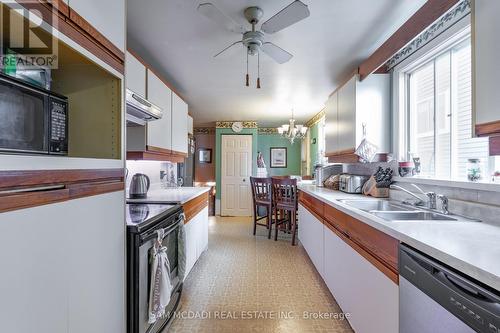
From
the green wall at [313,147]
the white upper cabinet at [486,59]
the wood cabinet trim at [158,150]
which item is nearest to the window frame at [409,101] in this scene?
the white upper cabinet at [486,59]

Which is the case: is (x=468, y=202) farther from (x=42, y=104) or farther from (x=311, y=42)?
(x=42, y=104)

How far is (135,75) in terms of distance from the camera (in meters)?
2.22

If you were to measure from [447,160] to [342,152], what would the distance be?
3.94 ft

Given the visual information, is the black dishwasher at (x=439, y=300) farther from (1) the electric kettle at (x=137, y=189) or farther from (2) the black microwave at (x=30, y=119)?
(1) the electric kettle at (x=137, y=189)

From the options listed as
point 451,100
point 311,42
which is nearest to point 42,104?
point 311,42

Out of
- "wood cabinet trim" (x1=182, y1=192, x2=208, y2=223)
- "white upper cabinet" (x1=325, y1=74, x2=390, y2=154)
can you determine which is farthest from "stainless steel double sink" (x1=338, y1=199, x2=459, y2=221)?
"wood cabinet trim" (x1=182, y1=192, x2=208, y2=223)

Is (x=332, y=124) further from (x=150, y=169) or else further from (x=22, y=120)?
(x=22, y=120)

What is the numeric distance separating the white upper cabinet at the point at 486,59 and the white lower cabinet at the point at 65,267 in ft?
5.71

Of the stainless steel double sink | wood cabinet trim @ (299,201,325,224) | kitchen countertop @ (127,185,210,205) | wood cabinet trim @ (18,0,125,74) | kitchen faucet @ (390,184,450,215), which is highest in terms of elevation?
wood cabinet trim @ (18,0,125,74)

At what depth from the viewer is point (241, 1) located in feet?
5.89

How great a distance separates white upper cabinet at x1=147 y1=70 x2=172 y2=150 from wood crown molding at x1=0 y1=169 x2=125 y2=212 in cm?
147

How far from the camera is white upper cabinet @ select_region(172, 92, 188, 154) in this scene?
3324 millimetres

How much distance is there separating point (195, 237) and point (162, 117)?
1.38m

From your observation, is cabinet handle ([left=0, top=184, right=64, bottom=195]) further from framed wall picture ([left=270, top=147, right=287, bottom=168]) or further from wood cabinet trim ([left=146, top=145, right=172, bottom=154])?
framed wall picture ([left=270, top=147, right=287, bottom=168])
